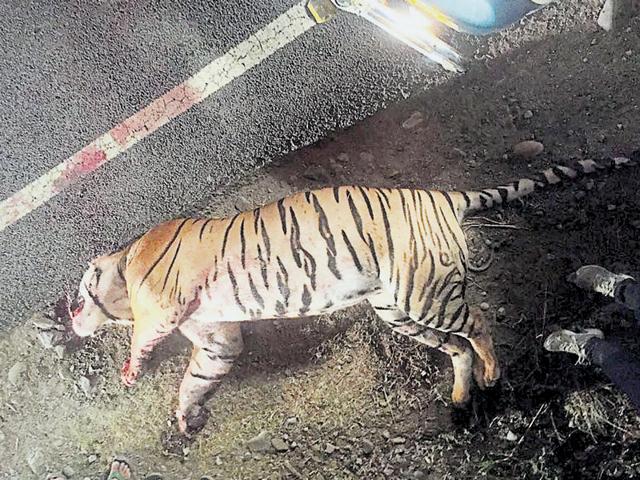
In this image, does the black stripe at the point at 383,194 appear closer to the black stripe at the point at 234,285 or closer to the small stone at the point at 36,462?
the black stripe at the point at 234,285

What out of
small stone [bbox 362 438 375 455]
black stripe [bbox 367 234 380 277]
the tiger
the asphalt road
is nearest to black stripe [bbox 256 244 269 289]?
the tiger

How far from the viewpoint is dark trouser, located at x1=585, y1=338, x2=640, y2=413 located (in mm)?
1783

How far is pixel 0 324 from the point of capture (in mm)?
2217

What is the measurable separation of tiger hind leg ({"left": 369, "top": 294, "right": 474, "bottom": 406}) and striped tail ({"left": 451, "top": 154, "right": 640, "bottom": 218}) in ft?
0.95

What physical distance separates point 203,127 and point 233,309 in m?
0.65

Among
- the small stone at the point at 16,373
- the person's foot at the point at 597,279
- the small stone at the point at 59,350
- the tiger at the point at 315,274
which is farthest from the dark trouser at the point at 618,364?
the small stone at the point at 16,373

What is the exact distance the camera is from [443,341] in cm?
197

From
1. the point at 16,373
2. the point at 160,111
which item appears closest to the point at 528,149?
the point at 160,111

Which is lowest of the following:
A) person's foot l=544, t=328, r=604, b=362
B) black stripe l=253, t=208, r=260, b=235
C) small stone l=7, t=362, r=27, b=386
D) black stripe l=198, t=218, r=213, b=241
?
person's foot l=544, t=328, r=604, b=362

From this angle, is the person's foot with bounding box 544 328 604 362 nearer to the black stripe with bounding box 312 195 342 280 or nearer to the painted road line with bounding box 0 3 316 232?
the black stripe with bounding box 312 195 342 280

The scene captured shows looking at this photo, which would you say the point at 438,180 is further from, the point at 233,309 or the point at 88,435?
the point at 88,435

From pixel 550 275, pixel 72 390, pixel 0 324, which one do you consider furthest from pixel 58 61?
pixel 550 275

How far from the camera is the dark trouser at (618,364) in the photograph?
1.78 metres

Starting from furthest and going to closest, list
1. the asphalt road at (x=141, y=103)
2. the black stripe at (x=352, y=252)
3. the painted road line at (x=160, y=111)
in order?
the painted road line at (x=160, y=111), the asphalt road at (x=141, y=103), the black stripe at (x=352, y=252)
